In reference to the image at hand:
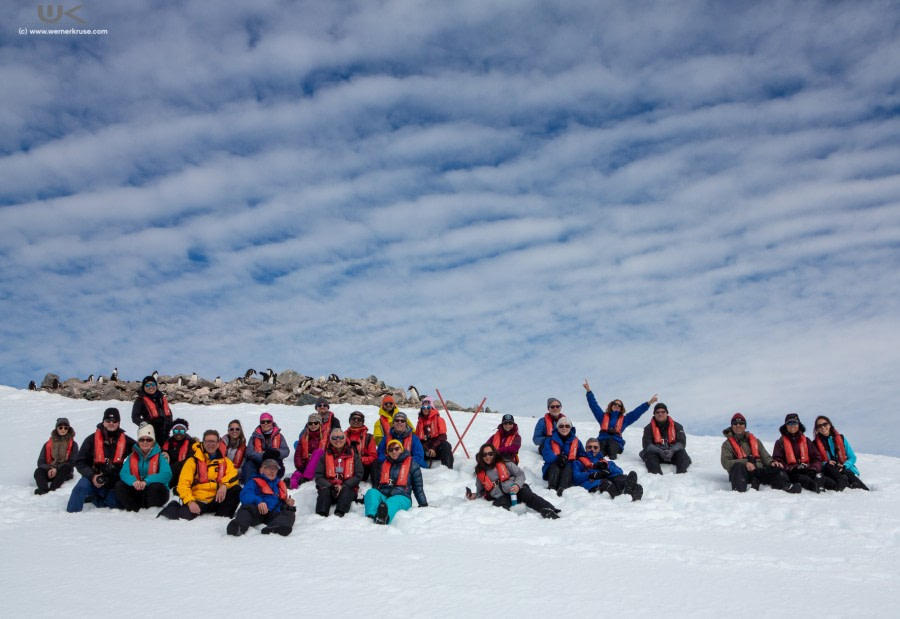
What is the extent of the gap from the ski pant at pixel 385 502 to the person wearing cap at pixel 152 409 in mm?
4840

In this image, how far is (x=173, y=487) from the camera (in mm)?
10094

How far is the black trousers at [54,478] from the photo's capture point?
10484 mm

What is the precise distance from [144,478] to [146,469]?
0.43 feet

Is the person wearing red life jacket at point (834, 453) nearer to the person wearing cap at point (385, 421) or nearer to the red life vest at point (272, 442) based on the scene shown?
the person wearing cap at point (385, 421)

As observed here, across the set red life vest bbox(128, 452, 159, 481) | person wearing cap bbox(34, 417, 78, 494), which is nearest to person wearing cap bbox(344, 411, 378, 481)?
red life vest bbox(128, 452, 159, 481)

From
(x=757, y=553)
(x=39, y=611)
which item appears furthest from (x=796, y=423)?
(x=39, y=611)

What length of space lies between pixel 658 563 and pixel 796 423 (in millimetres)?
5383

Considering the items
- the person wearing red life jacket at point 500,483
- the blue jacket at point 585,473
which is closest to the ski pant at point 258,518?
the person wearing red life jacket at point 500,483

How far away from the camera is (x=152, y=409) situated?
38.8 feet

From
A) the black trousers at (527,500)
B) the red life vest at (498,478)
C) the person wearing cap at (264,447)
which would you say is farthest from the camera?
the person wearing cap at (264,447)

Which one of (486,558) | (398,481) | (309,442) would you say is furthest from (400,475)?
(309,442)

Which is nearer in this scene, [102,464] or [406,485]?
[406,485]

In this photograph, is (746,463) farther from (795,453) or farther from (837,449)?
(837,449)

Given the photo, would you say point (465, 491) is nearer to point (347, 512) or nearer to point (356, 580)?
point (347, 512)
